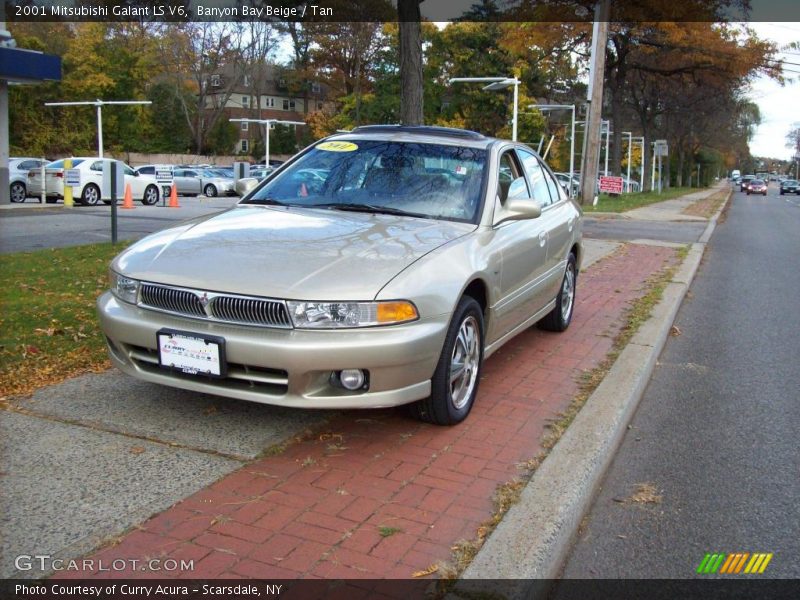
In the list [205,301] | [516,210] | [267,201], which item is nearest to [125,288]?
[205,301]

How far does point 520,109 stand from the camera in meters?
51.9

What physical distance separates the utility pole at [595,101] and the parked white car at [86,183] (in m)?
13.3

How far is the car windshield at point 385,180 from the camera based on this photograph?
493 centimetres

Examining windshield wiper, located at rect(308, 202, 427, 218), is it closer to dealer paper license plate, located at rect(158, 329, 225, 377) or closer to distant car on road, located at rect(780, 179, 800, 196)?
dealer paper license plate, located at rect(158, 329, 225, 377)

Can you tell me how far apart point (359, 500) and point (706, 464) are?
2.02 m

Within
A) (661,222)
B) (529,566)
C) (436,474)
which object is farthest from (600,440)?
(661,222)

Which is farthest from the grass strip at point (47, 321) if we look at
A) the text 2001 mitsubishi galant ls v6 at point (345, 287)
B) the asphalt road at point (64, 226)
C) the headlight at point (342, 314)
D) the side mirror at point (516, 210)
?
the side mirror at point (516, 210)

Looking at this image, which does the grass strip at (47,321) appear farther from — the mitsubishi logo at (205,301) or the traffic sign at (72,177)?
the traffic sign at (72,177)

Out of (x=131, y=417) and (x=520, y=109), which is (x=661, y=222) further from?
(x=520, y=109)

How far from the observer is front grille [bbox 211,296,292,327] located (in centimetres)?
367

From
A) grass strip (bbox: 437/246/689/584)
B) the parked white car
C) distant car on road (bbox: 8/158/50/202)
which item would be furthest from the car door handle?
distant car on road (bbox: 8/158/50/202)

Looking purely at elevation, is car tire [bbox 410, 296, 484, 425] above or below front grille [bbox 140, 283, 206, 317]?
below

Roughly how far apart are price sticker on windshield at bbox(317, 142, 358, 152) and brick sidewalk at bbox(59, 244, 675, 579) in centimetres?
191

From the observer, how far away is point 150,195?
24328mm
